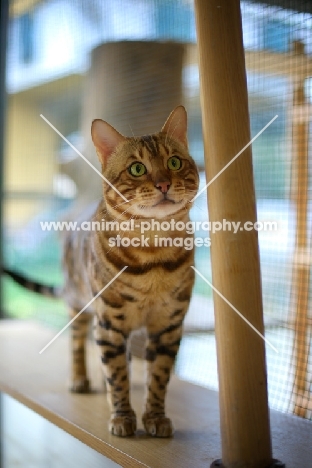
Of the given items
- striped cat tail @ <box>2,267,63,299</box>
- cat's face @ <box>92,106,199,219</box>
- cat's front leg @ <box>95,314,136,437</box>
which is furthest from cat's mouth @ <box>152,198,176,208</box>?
striped cat tail @ <box>2,267,63,299</box>

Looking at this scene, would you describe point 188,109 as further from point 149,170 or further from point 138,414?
point 138,414

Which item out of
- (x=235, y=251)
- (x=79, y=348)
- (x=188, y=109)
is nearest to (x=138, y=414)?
(x=79, y=348)

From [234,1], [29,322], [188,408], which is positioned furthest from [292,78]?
[29,322]

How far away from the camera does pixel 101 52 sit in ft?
5.09

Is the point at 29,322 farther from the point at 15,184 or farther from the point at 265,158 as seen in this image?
the point at 265,158

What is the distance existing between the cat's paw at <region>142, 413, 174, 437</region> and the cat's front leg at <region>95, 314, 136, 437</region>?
3 centimetres

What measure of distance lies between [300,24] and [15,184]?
143 cm

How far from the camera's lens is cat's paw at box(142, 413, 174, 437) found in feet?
3.21

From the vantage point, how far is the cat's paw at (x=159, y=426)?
977 mm

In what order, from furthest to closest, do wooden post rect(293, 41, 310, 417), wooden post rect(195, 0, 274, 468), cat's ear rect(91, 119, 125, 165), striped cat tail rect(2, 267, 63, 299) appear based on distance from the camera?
striped cat tail rect(2, 267, 63, 299)
wooden post rect(293, 41, 310, 417)
cat's ear rect(91, 119, 125, 165)
wooden post rect(195, 0, 274, 468)

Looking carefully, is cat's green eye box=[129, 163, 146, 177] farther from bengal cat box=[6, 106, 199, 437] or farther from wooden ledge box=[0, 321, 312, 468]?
wooden ledge box=[0, 321, 312, 468]

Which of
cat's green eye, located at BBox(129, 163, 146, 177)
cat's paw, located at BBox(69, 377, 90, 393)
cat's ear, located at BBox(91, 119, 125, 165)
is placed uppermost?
cat's ear, located at BBox(91, 119, 125, 165)

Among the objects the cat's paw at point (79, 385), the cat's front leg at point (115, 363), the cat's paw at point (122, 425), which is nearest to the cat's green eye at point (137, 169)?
Result: the cat's front leg at point (115, 363)

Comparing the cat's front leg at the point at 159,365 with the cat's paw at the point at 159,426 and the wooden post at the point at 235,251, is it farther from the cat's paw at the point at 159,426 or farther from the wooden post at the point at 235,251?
the wooden post at the point at 235,251
